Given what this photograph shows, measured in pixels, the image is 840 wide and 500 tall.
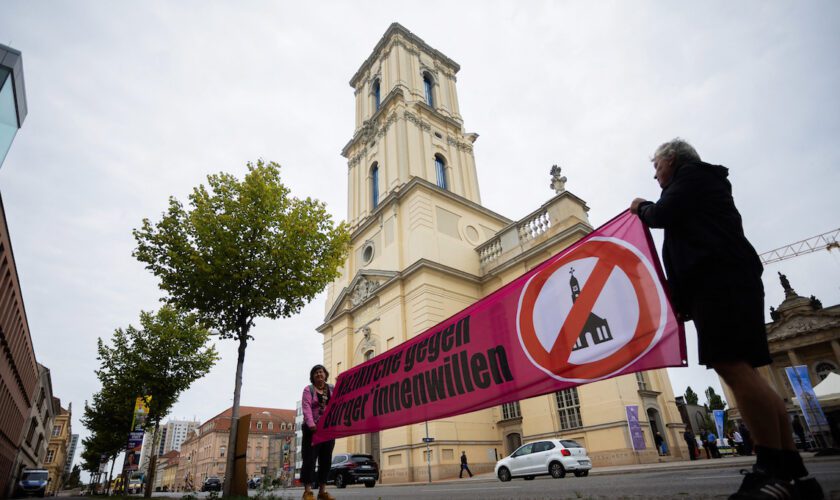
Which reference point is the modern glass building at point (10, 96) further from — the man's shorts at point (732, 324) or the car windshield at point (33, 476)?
the car windshield at point (33, 476)

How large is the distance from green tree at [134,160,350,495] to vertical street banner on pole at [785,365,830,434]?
16131 mm

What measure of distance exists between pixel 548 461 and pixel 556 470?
37 centimetres

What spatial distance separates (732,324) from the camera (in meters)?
2.32

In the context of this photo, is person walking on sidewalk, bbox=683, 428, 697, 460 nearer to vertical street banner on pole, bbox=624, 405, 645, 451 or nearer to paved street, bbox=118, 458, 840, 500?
vertical street banner on pole, bbox=624, 405, 645, 451

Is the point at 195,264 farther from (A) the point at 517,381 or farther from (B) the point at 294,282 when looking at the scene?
(A) the point at 517,381

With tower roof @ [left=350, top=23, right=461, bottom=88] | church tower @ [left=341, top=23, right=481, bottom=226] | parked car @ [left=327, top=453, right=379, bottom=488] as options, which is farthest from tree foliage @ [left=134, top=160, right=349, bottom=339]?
tower roof @ [left=350, top=23, right=461, bottom=88]

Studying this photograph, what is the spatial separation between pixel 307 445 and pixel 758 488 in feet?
17.9

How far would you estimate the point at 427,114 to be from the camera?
33250 mm

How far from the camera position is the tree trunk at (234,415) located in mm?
9969

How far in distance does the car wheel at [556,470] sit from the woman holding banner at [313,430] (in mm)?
10098

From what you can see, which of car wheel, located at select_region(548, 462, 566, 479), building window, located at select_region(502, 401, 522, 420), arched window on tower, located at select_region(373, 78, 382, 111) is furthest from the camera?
arched window on tower, located at select_region(373, 78, 382, 111)

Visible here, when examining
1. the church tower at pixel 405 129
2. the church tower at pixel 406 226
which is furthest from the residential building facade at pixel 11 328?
the church tower at pixel 405 129

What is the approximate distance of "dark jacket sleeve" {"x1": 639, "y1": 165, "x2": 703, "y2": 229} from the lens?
8.59 feet

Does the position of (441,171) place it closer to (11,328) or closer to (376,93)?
(376,93)
